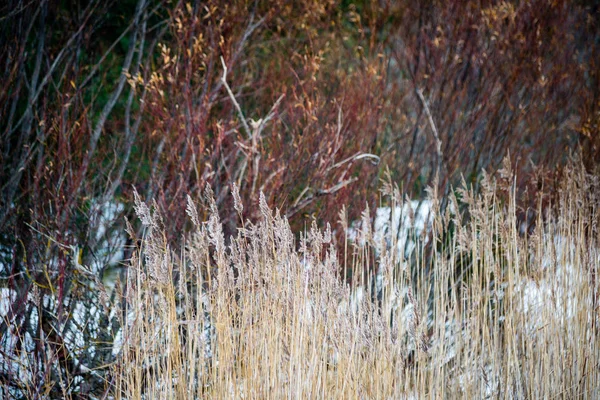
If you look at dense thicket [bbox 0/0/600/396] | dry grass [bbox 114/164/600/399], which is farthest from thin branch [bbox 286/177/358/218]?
dry grass [bbox 114/164/600/399]

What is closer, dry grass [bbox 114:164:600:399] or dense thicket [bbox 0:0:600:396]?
dry grass [bbox 114:164:600:399]

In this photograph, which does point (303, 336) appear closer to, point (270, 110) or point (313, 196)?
point (313, 196)

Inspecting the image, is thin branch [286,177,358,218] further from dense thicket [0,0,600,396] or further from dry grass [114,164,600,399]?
dry grass [114,164,600,399]

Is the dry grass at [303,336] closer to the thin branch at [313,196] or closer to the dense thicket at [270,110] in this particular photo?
the thin branch at [313,196]

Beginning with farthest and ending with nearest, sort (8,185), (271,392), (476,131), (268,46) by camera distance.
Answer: (268,46)
(476,131)
(8,185)
(271,392)

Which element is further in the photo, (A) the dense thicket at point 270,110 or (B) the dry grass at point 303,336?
(A) the dense thicket at point 270,110

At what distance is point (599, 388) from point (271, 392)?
4.74ft

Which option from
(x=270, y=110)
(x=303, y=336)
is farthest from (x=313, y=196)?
(x=303, y=336)

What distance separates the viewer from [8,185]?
4023mm

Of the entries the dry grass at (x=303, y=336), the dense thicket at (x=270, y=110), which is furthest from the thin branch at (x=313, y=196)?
the dry grass at (x=303, y=336)

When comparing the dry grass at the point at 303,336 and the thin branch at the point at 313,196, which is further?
the thin branch at the point at 313,196

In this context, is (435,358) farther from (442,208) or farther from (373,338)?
(442,208)

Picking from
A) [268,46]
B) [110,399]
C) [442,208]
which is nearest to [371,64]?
→ [442,208]

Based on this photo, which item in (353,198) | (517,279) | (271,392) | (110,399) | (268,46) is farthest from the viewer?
(268,46)
